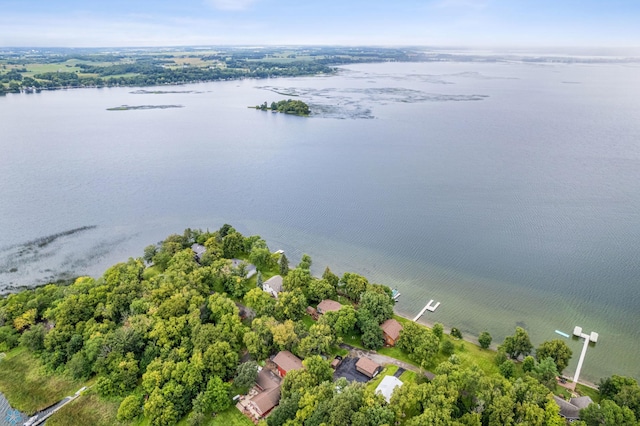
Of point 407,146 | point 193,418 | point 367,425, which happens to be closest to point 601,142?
point 407,146

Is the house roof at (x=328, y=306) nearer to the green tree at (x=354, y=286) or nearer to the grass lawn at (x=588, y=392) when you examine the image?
the green tree at (x=354, y=286)

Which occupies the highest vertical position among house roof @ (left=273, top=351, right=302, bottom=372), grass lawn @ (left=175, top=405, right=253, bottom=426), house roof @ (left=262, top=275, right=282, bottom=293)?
house roof @ (left=262, top=275, right=282, bottom=293)

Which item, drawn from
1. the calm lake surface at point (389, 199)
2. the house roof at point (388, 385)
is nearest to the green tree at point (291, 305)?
the house roof at point (388, 385)

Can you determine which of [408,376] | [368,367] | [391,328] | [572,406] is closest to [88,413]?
[368,367]

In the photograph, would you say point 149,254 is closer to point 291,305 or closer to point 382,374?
point 291,305

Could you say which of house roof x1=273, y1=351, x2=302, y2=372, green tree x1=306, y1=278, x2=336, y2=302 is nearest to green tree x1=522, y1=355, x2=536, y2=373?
green tree x1=306, y1=278, x2=336, y2=302

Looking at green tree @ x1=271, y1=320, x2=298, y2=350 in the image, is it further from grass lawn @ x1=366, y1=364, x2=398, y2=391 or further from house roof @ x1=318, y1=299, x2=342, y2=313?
grass lawn @ x1=366, y1=364, x2=398, y2=391
